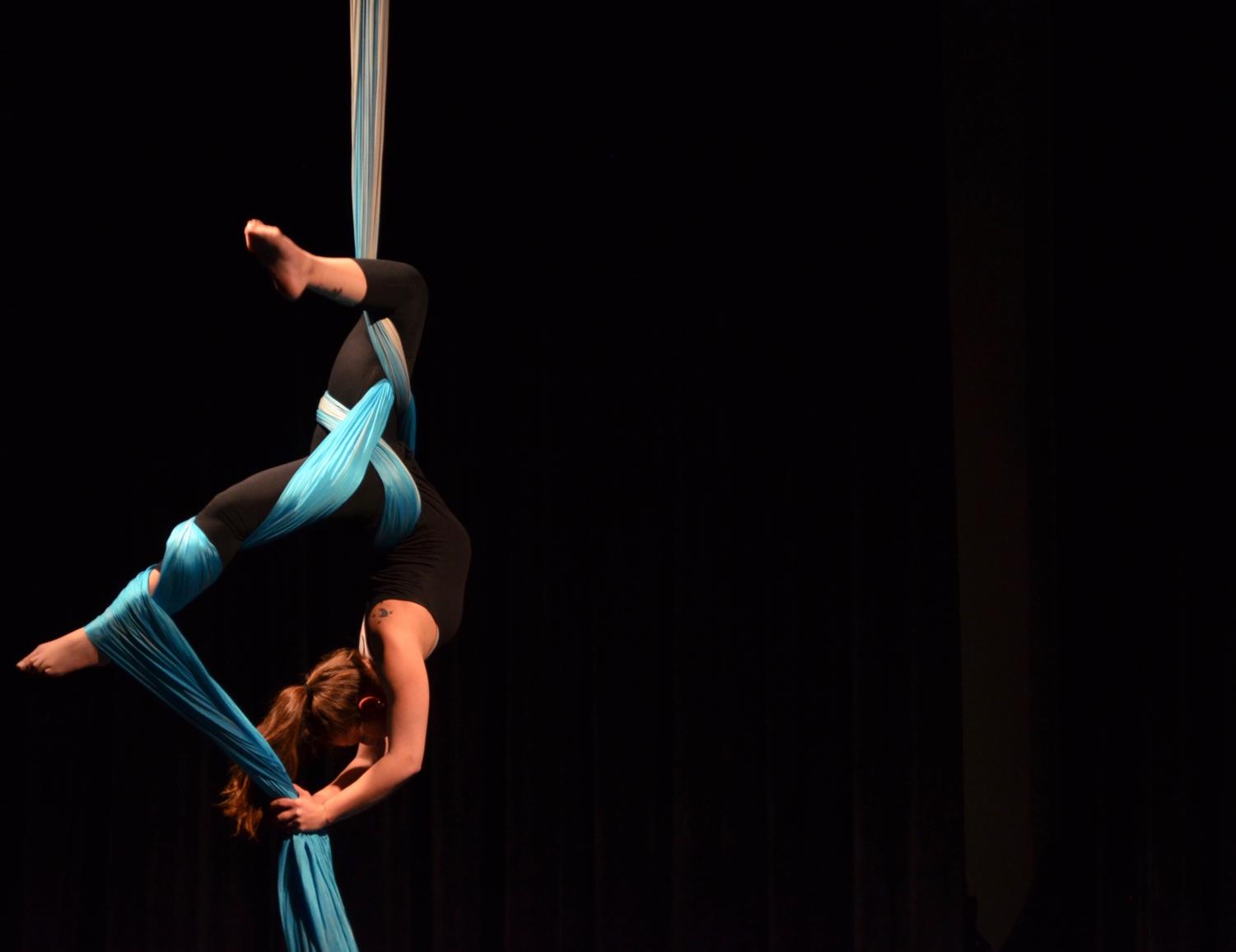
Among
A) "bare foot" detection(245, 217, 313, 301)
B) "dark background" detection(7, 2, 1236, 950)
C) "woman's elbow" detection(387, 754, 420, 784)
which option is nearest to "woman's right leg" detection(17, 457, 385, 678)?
"bare foot" detection(245, 217, 313, 301)

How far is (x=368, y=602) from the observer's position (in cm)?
238

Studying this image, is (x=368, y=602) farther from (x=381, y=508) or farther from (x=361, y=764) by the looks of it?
(x=361, y=764)

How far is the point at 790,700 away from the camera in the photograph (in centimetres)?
386

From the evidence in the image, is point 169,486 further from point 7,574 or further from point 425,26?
point 425,26

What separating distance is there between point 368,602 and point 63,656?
1.72 ft

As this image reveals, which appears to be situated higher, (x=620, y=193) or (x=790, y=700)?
(x=620, y=193)

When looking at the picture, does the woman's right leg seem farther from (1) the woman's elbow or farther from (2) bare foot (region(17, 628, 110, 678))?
(1) the woman's elbow

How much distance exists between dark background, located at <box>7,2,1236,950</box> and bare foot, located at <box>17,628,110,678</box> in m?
1.65

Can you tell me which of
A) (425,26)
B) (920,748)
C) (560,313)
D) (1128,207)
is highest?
(425,26)

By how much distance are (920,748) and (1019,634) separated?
0.70m

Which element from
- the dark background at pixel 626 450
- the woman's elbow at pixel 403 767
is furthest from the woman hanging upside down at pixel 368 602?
the dark background at pixel 626 450

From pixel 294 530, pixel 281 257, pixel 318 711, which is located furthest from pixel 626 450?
pixel 281 257

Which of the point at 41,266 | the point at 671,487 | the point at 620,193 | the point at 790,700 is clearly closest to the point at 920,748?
the point at 790,700

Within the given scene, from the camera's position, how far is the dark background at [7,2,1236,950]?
3762mm
